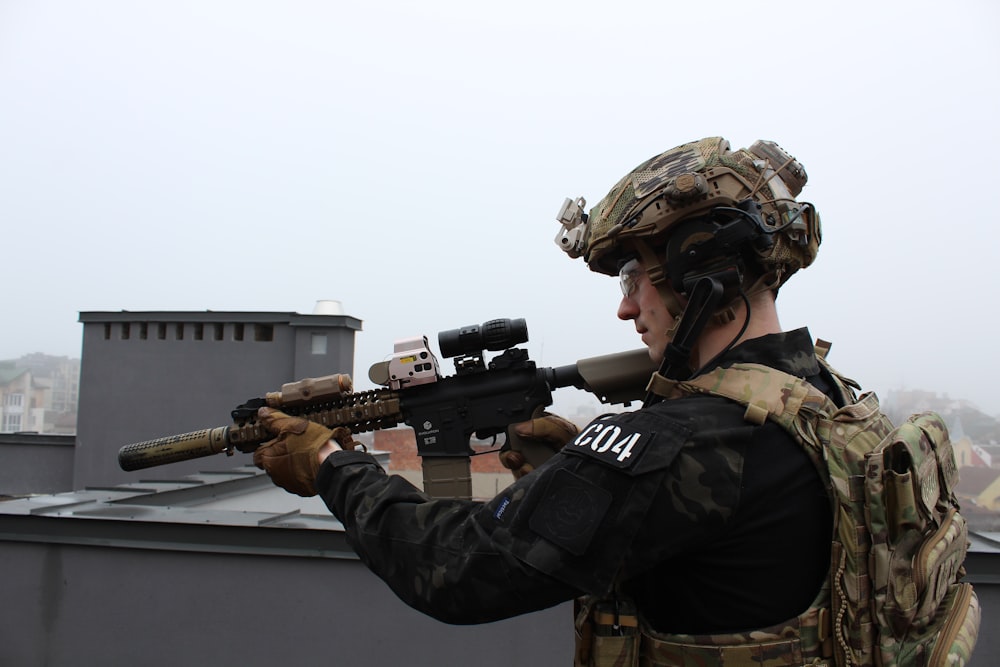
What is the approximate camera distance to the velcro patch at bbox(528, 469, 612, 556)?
132 cm

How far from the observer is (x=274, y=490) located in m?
6.54

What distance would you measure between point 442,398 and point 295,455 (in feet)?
3.16

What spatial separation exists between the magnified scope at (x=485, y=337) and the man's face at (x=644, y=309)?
1.03 m

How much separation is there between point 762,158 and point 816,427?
0.86m

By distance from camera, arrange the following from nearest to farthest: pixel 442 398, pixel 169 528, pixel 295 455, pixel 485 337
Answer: pixel 295 455 → pixel 485 337 → pixel 442 398 → pixel 169 528

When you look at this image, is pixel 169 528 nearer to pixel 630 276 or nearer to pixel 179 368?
pixel 630 276

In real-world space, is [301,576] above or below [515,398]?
below

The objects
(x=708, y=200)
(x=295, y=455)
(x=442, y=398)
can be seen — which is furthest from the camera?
(x=442, y=398)

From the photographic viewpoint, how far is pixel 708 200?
1.71 m

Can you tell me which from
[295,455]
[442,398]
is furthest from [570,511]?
[442,398]

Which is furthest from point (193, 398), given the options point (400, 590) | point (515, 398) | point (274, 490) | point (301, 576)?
point (400, 590)

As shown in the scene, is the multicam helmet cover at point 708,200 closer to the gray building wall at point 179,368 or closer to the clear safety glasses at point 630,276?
the clear safety glasses at point 630,276

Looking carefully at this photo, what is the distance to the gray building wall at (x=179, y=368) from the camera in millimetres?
12547

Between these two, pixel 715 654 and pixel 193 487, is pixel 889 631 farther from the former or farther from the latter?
pixel 193 487
